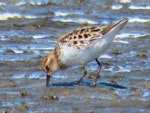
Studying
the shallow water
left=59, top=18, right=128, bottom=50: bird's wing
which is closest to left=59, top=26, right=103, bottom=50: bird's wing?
left=59, top=18, right=128, bottom=50: bird's wing

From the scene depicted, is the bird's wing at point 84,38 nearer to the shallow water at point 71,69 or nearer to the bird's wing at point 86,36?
the bird's wing at point 86,36

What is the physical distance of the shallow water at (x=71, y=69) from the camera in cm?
1122

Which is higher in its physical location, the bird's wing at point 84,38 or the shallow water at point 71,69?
the bird's wing at point 84,38

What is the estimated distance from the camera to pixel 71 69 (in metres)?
13.4

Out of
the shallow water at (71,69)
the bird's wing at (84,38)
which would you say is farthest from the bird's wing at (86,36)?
the shallow water at (71,69)

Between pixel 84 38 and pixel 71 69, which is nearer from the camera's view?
pixel 84 38

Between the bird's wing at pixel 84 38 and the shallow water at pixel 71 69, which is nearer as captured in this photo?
the shallow water at pixel 71 69

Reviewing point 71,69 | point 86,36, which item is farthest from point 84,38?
point 71,69

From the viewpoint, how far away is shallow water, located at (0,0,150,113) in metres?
11.2

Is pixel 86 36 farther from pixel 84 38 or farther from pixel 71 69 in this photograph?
pixel 71 69

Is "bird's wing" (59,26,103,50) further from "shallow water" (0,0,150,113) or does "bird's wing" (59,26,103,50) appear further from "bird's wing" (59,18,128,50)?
"shallow water" (0,0,150,113)

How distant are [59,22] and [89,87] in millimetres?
5327

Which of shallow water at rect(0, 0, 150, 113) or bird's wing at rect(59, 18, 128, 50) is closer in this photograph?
shallow water at rect(0, 0, 150, 113)

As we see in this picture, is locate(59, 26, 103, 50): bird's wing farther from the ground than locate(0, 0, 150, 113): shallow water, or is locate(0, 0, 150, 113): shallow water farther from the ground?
locate(59, 26, 103, 50): bird's wing
